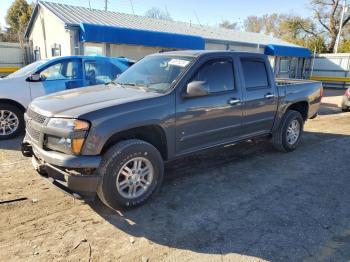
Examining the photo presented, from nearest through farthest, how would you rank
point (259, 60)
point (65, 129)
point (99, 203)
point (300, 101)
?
point (65, 129), point (99, 203), point (259, 60), point (300, 101)

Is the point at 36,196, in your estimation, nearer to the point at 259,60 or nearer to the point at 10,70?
the point at 259,60

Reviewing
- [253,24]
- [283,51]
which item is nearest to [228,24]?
[253,24]

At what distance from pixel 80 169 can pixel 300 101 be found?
4.76 m

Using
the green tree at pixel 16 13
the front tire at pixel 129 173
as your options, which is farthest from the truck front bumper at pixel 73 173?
the green tree at pixel 16 13

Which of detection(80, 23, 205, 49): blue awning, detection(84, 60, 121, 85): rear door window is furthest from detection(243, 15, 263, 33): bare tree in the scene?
detection(84, 60, 121, 85): rear door window

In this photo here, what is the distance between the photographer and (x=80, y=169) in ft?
11.1

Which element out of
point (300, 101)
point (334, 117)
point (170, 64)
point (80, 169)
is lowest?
point (334, 117)

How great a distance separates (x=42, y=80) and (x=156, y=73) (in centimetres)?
372

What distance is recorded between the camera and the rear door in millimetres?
5059

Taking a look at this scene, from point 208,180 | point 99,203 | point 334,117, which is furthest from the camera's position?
point 334,117

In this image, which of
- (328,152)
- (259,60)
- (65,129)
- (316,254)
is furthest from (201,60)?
(328,152)

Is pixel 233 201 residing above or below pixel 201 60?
below

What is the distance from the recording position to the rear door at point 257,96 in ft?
16.6

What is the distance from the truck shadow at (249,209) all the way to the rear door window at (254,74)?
4.64 ft
